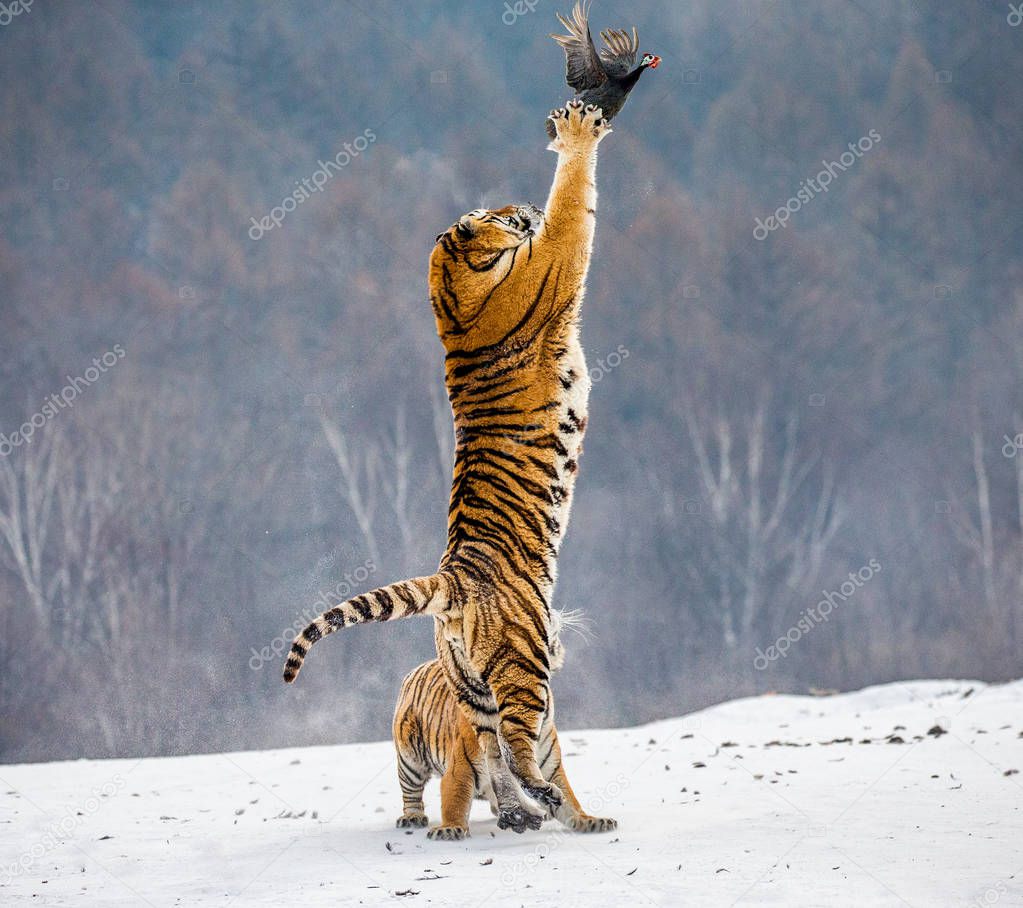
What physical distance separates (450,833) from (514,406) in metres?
1.48

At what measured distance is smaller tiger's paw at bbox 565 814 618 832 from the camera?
408 centimetres

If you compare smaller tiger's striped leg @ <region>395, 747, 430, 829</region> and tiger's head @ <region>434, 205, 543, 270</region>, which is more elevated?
tiger's head @ <region>434, 205, 543, 270</region>

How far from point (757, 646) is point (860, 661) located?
125 cm

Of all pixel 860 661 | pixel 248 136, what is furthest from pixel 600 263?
pixel 860 661

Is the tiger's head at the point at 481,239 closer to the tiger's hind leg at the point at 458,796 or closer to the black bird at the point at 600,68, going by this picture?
the black bird at the point at 600,68

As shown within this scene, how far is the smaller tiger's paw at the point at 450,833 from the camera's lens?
4.09 m

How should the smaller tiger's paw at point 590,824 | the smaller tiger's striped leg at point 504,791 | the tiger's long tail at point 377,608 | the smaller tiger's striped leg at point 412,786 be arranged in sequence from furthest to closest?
the smaller tiger's striped leg at point 412,786
the smaller tiger's paw at point 590,824
the smaller tiger's striped leg at point 504,791
the tiger's long tail at point 377,608

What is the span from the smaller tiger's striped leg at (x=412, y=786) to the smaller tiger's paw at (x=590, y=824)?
2.37 feet

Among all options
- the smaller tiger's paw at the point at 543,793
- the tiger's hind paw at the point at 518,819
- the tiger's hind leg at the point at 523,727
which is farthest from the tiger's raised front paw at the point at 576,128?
the tiger's hind paw at the point at 518,819

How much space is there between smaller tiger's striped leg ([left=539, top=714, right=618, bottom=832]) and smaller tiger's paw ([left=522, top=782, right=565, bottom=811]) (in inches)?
11.6

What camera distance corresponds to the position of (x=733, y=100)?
1535cm

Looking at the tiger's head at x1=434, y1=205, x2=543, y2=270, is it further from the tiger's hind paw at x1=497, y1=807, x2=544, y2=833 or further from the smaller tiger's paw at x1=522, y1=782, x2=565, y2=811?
the tiger's hind paw at x1=497, y1=807, x2=544, y2=833

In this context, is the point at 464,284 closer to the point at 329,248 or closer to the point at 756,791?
the point at 756,791

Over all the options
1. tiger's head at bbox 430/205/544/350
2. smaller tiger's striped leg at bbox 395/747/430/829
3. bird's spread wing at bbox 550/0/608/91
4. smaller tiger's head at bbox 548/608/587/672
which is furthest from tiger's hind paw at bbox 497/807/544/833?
bird's spread wing at bbox 550/0/608/91
